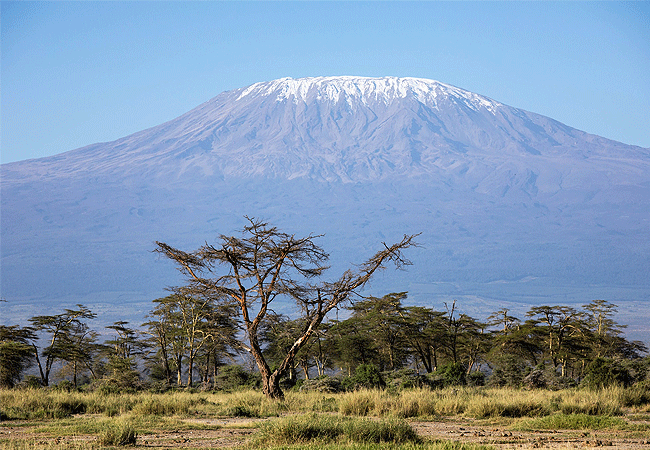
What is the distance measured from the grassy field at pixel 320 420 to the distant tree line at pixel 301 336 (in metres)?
3.10

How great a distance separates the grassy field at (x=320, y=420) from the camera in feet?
41.7

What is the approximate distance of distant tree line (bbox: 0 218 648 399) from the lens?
21625mm

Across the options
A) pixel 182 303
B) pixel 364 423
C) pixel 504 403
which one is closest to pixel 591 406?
pixel 504 403

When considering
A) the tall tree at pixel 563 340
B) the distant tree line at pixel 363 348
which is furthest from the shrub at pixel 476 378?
the tall tree at pixel 563 340

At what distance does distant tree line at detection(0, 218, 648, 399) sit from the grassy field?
3096 mm

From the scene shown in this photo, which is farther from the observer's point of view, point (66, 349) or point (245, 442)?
point (66, 349)

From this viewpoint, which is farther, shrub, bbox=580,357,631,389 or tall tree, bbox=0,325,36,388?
tall tree, bbox=0,325,36,388

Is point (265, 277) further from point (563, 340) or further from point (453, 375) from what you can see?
point (563, 340)

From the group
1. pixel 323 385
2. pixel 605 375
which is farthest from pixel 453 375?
pixel 605 375

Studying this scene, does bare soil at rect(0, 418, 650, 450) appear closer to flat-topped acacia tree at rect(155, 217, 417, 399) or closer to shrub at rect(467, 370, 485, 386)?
flat-topped acacia tree at rect(155, 217, 417, 399)

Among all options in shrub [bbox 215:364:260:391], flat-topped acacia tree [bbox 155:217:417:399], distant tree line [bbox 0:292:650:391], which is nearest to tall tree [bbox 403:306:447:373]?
distant tree line [bbox 0:292:650:391]

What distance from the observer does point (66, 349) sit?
3872cm

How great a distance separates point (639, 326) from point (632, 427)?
541 feet

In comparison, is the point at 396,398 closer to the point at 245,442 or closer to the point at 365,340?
the point at 245,442
